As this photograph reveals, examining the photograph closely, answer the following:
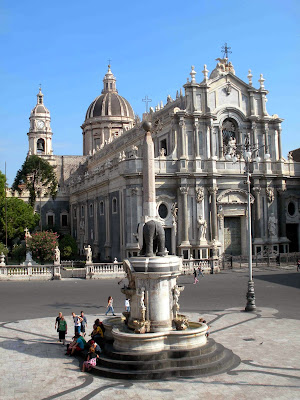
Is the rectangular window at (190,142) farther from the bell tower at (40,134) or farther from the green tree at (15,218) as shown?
the bell tower at (40,134)

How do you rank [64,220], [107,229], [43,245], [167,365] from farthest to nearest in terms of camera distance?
[64,220], [107,229], [43,245], [167,365]

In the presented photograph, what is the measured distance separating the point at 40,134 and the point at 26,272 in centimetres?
4584

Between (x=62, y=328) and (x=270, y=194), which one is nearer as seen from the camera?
(x=62, y=328)

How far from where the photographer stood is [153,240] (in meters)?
Answer: 15.8

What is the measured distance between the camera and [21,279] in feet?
116

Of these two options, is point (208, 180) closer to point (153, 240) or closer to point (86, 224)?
point (86, 224)

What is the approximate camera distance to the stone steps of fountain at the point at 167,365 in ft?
42.2

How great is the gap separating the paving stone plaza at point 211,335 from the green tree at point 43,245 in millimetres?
11085

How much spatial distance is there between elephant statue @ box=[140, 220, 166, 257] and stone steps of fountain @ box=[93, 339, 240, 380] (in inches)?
129

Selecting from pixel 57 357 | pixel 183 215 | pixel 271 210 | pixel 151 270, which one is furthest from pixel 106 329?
pixel 271 210

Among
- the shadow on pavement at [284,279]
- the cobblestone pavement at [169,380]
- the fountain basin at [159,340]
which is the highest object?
the shadow on pavement at [284,279]

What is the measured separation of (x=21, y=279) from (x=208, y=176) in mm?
18268

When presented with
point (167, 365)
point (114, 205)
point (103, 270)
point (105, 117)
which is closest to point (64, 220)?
point (105, 117)

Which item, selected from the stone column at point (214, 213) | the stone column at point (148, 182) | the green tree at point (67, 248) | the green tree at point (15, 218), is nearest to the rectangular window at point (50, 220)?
the green tree at point (15, 218)
